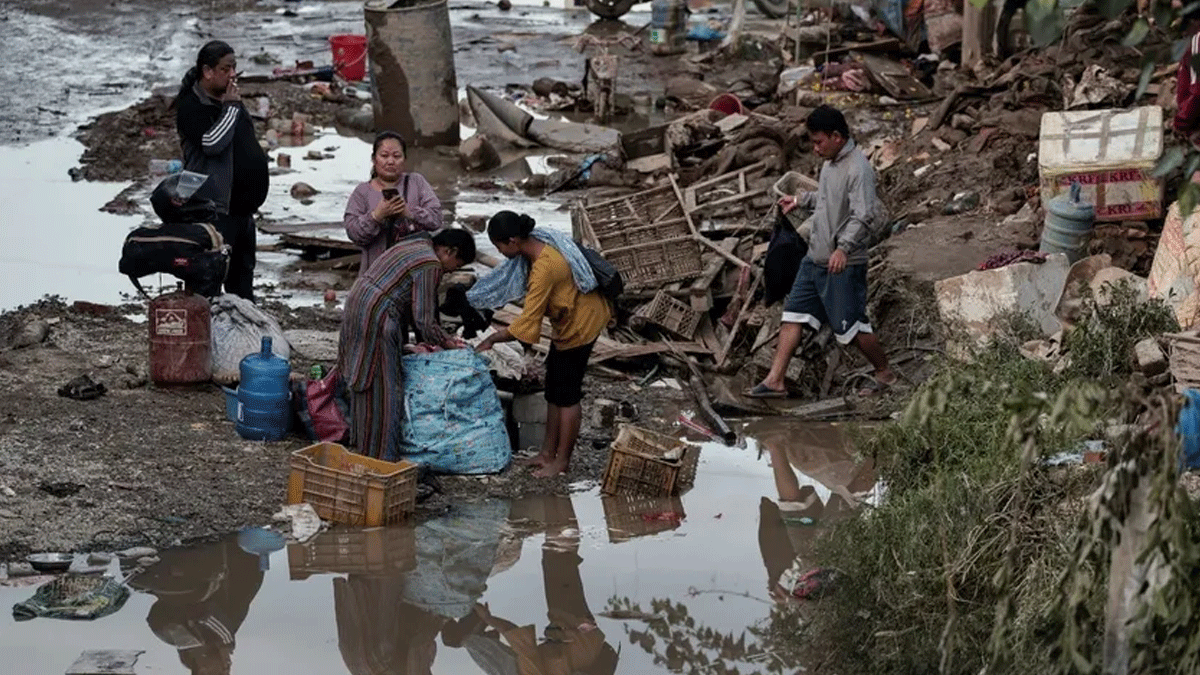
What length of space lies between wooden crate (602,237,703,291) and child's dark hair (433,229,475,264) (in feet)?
10.4

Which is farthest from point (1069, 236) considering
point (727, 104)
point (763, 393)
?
point (727, 104)

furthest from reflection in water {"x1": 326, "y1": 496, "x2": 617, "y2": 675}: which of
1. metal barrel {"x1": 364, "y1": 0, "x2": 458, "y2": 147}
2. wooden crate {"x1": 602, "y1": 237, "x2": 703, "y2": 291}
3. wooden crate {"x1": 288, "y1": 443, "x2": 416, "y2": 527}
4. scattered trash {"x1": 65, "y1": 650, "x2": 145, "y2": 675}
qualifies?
metal barrel {"x1": 364, "y1": 0, "x2": 458, "y2": 147}

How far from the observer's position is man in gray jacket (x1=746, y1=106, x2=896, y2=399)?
397 inches

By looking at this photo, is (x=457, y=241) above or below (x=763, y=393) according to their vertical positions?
above

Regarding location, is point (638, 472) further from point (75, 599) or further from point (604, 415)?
point (75, 599)

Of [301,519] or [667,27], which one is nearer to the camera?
[301,519]

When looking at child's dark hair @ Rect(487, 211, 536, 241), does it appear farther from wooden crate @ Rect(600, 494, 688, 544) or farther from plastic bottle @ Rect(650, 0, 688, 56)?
plastic bottle @ Rect(650, 0, 688, 56)

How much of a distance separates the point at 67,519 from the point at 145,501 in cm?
39

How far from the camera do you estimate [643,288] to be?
38.2ft

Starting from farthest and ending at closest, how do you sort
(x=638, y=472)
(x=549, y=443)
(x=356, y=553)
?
(x=549, y=443) → (x=638, y=472) → (x=356, y=553)

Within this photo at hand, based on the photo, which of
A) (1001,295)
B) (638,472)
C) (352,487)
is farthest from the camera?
(1001,295)

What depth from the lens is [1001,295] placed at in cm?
1026

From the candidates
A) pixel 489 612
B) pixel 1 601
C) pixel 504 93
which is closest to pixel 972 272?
pixel 489 612

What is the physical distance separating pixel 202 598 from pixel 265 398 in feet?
5.38
